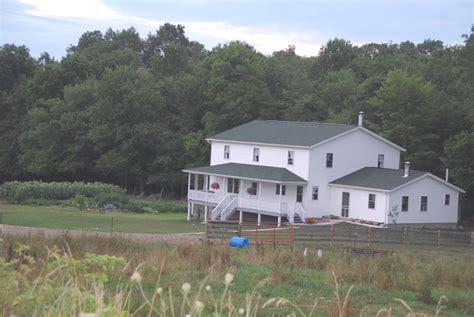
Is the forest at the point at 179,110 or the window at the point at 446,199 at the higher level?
→ the forest at the point at 179,110

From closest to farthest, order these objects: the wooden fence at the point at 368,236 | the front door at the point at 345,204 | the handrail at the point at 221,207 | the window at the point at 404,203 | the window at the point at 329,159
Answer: the wooden fence at the point at 368,236 < the window at the point at 404,203 < the handrail at the point at 221,207 < the front door at the point at 345,204 < the window at the point at 329,159

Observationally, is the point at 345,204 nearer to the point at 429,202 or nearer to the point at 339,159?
the point at 339,159

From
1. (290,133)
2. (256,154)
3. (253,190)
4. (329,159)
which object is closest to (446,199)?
(329,159)

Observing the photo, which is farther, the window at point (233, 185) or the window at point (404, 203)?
the window at point (233, 185)

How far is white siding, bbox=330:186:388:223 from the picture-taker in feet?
153

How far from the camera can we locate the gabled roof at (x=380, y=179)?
1848 inches

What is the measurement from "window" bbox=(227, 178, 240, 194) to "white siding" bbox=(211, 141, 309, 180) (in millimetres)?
1702

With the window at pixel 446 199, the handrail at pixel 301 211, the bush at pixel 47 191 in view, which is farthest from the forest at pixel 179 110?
the handrail at pixel 301 211

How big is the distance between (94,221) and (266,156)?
46.1 ft

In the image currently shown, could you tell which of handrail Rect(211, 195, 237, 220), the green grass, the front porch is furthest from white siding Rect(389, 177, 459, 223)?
the green grass

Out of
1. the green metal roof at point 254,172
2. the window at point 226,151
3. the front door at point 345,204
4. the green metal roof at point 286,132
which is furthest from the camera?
the window at point 226,151

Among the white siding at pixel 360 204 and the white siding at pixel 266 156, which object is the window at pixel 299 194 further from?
the white siding at pixel 360 204

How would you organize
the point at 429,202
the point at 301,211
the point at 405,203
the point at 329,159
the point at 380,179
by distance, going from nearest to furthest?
the point at 405,203 → the point at 301,211 → the point at 380,179 → the point at 429,202 → the point at 329,159

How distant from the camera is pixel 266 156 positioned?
169 feet
